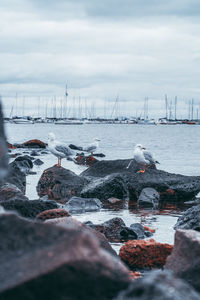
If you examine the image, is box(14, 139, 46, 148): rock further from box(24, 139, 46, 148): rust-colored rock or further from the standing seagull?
the standing seagull

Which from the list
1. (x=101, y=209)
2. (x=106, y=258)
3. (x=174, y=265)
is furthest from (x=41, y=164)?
(x=106, y=258)

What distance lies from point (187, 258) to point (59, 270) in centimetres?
208

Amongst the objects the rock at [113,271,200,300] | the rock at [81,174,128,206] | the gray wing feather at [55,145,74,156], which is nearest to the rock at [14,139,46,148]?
the gray wing feather at [55,145,74,156]

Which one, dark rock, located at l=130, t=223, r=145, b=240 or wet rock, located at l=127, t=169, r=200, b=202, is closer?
dark rock, located at l=130, t=223, r=145, b=240

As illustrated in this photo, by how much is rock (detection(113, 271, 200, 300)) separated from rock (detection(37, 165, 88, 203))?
10.7 meters

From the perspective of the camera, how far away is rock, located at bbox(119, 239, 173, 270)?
21.0 feet

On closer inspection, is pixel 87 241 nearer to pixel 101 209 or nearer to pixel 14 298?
pixel 14 298

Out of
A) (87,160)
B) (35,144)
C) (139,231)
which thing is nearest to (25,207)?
(139,231)

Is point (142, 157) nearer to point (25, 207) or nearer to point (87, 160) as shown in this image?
point (87, 160)

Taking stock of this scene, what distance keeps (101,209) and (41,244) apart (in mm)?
8823

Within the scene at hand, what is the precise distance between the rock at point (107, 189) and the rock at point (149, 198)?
777 mm

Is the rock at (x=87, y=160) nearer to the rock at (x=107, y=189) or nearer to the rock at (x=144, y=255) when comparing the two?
the rock at (x=107, y=189)

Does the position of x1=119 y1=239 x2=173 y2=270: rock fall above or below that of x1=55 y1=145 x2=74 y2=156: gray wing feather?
below

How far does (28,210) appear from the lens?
820cm
